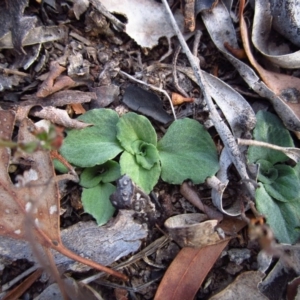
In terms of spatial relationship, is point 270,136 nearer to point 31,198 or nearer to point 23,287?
point 31,198

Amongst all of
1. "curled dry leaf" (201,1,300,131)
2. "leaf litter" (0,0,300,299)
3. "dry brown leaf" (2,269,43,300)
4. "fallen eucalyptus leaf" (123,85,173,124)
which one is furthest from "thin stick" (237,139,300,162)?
"dry brown leaf" (2,269,43,300)

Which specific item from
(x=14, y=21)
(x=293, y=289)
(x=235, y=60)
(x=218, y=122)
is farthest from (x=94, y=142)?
(x=293, y=289)

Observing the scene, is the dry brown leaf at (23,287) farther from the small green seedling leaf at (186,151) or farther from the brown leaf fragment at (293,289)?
the brown leaf fragment at (293,289)

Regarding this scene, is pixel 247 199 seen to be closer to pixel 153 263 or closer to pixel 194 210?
pixel 194 210

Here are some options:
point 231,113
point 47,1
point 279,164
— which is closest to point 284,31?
point 231,113

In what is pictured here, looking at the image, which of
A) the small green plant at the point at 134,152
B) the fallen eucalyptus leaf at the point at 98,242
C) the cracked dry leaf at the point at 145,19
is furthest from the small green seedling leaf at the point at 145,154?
the cracked dry leaf at the point at 145,19

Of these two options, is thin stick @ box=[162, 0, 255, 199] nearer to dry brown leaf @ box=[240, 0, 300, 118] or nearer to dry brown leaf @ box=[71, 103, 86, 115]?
dry brown leaf @ box=[240, 0, 300, 118]
